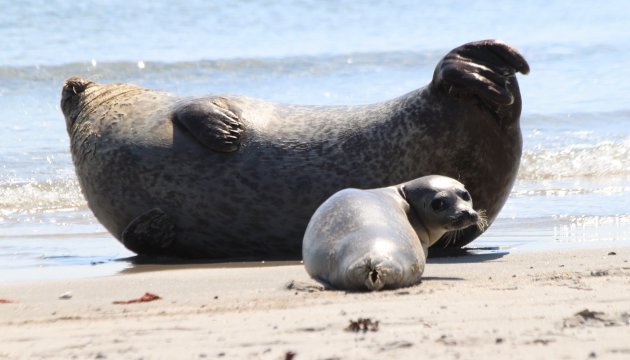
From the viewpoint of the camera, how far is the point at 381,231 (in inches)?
213

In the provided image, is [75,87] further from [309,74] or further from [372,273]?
[309,74]

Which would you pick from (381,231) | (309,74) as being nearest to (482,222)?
(381,231)

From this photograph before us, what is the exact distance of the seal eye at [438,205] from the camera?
6.13m

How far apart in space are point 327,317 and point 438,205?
1856 millimetres

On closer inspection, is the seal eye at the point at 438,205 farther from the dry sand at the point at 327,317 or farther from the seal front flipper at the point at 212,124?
the seal front flipper at the point at 212,124

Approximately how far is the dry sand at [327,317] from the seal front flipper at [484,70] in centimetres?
143

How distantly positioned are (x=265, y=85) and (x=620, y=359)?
13.7 metres

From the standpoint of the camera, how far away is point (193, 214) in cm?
762

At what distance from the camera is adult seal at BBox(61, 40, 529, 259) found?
7395 millimetres

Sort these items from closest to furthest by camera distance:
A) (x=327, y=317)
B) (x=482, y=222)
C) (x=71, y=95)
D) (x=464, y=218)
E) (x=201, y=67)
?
(x=327, y=317) → (x=464, y=218) → (x=482, y=222) → (x=71, y=95) → (x=201, y=67)

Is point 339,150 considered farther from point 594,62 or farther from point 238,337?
point 594,62

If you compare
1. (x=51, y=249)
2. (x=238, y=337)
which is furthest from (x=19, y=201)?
(x=238, y=337)

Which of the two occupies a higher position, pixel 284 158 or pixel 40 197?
pixel 284 158

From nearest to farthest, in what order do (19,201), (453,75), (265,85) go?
(453,75), (19,201), (265,85)
